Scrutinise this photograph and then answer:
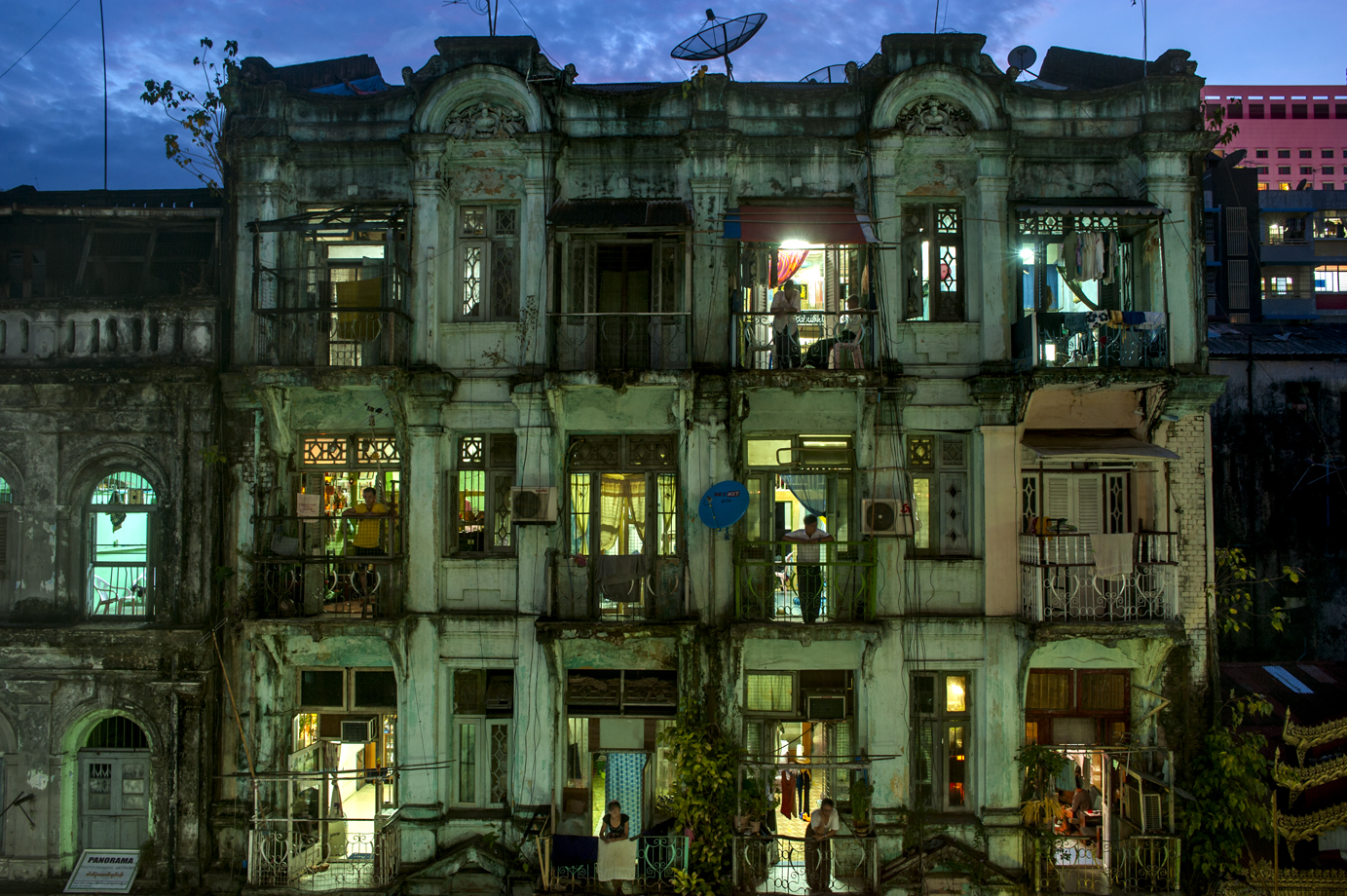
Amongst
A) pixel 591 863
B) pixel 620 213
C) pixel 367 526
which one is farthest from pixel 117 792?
pixel 620 213

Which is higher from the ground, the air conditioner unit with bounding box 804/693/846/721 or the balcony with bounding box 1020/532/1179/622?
the balcony with bounding box 1020/532/1179/622

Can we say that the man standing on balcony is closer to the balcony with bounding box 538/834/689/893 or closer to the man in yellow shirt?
the balcony with bounding box 538/834/689/893

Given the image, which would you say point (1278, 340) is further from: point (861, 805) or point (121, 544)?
point (121, 544)

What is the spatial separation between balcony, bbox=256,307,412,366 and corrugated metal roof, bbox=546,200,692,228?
290 cm

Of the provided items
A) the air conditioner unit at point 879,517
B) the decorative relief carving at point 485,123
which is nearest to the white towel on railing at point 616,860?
the air conditioner unit at point 879,517

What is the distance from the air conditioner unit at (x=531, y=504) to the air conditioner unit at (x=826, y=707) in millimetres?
4885

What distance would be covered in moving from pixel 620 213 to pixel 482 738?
324 inches

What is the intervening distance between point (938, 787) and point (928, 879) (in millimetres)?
1274

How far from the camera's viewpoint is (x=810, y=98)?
13.5m

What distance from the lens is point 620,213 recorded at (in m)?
12.8

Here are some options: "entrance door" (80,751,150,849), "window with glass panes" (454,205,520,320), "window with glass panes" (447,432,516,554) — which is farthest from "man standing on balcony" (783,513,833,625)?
"entrance door" (80,751,150,849)

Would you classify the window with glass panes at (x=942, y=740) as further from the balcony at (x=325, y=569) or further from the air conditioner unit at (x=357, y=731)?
the air conditioner unit at (x=357, y=731)

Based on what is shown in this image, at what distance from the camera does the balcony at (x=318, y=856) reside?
12023 mm

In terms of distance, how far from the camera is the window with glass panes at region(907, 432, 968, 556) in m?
13.3
